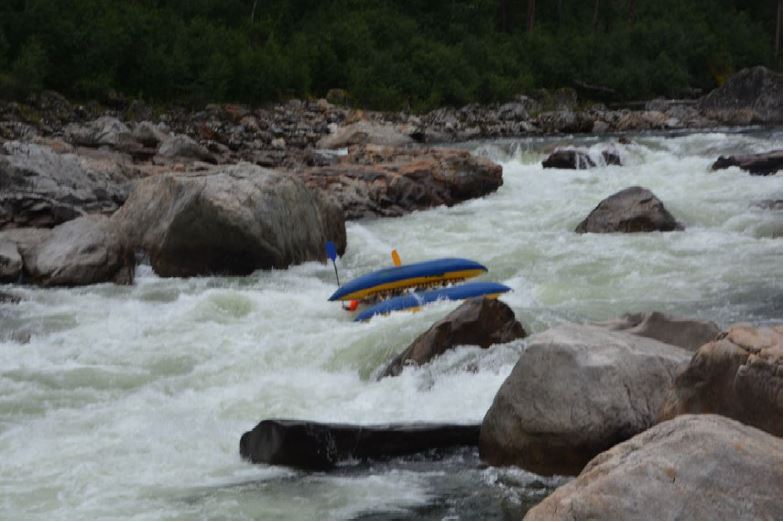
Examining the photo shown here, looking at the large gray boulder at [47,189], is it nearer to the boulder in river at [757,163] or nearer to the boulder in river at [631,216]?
the boulder in river at [631,216]

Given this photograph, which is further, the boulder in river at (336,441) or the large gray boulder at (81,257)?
the large gray boulder at (81,257)

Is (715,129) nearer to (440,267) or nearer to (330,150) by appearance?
(330,150)

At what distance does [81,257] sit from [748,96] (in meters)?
21.2

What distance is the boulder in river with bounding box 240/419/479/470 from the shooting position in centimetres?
483

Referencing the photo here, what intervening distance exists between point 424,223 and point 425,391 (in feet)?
22.1

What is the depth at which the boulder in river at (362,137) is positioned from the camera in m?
19.3

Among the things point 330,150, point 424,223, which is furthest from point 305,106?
point 424,223

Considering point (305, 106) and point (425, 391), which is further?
point (305, 106)

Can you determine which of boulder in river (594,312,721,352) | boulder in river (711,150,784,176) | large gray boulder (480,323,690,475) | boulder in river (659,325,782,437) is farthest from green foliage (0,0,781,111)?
boulder in river (659,325,782,437)

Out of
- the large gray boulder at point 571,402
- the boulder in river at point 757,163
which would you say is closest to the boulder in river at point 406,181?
the boulder in river at point 757,163

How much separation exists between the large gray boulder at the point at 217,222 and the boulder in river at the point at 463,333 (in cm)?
351

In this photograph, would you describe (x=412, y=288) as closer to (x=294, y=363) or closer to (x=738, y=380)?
(x=294, y=363)

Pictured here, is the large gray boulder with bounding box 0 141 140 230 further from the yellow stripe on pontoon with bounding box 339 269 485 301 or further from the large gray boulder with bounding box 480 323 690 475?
the large gray boulder with bounding box 480 323 690 475

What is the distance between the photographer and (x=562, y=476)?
14.9ft
